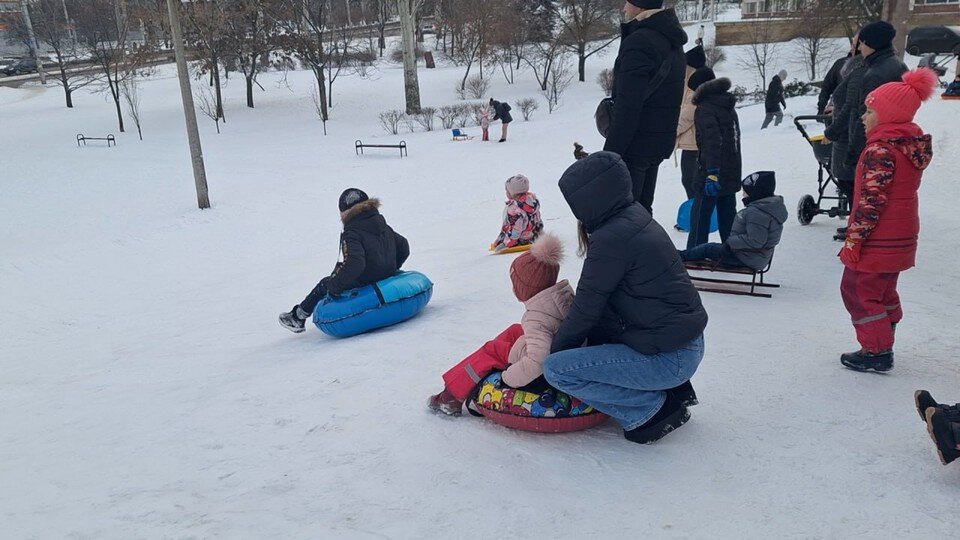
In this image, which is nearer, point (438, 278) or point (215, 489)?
point (215, 489)

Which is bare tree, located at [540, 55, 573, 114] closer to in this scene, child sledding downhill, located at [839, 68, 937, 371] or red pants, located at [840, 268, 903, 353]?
child sledding downhill, located at [839, 68, 937, 371]

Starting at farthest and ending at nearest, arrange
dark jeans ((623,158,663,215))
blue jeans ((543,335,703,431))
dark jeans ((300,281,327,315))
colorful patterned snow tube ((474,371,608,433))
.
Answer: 1. dark jeans ((300,281,327,315))
2. dark jeans ((623,158,663,215))
3. colorful patterned snow tube ((474,371,608,433))
4. blue jeans ((543,335,703,431))

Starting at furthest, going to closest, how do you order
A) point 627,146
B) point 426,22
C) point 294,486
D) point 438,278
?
point 426,22
point 438,278
point 627,146
point 294,486

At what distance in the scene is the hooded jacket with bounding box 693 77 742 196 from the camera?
230 inches

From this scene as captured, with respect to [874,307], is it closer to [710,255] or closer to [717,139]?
[710,255]

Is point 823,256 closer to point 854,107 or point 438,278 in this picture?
point 854,107

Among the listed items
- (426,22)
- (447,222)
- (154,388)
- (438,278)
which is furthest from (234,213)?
(426,22)

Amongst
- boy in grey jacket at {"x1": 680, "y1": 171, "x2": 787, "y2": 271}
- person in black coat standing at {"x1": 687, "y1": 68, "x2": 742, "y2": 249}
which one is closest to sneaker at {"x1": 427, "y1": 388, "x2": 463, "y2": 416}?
boy in grey jacket at {"x1": 680, "y1": 171, "x2": 787, "y2": 271}

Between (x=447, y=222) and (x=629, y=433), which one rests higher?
(x=629, y=433)

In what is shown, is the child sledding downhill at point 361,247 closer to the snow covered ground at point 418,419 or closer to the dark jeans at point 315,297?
the dark jeans at point 315,297

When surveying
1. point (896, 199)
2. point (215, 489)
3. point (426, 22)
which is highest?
point (426, 22)

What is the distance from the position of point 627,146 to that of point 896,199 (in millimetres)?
1676

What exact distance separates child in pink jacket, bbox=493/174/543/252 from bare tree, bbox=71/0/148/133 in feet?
80.7

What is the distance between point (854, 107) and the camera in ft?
18.7
